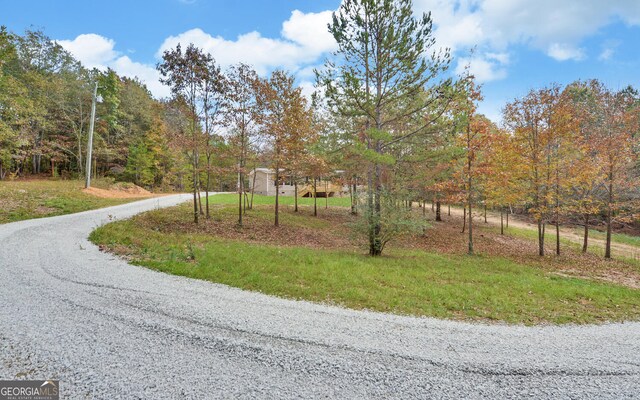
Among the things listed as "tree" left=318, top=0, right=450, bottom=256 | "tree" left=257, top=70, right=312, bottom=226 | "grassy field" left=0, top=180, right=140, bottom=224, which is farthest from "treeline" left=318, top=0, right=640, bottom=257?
"grassy field" left=0, top=180, right=140, bottom=224

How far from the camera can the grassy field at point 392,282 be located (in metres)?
5.53

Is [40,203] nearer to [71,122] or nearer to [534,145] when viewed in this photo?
[71,122]

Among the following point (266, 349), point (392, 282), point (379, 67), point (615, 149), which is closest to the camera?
point (266, 349)

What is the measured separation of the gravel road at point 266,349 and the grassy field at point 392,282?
21.1 inches

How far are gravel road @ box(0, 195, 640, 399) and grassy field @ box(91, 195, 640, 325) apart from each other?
0.54 m

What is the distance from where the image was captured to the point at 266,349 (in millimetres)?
3557

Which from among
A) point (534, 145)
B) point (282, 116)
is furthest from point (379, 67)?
point (534, 145)

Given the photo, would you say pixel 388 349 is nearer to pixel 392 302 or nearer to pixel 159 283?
pixel 392 302

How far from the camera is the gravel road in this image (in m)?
2.92

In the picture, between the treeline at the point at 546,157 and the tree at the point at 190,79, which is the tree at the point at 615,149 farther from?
the tree at the point at 190,79

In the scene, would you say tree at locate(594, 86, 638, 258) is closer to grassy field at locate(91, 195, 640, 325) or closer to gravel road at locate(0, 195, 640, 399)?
grassy field at locate(91, 195, 640, 325)

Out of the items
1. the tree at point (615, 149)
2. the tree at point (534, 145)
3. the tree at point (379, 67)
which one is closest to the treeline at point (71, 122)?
the tree at point (379, 67)

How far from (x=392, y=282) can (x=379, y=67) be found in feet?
23.5

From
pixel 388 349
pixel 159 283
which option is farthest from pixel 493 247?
pixel 159 283
